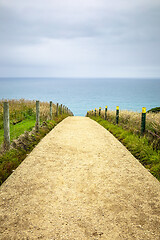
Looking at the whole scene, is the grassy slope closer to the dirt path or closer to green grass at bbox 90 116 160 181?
the dirt path

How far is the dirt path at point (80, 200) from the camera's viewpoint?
2773 mm

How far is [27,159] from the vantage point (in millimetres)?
5738

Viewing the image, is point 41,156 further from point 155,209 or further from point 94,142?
point 155,209

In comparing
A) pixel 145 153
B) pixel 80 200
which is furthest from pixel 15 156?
pixel 145 153

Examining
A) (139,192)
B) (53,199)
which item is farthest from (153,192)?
(53,199)

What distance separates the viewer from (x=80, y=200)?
3555 millimetres

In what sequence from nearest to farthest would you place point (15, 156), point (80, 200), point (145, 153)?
1. point (80, 200)
2. point (15, 156)
3. point (145, 153)

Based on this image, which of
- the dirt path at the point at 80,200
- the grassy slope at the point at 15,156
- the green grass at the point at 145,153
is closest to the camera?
the dirt path at the point at 80,200

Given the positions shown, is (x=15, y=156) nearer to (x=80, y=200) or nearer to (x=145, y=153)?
(x=80, y=200)

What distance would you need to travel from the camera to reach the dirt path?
2.77 metres

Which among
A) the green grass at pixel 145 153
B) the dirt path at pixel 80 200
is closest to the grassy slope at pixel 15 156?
the dirt path at pixel 80 200

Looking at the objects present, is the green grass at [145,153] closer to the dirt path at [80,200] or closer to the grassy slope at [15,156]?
the dirt path at [80,200]

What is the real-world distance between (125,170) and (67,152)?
206cm

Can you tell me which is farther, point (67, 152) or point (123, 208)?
point (67, 152)
